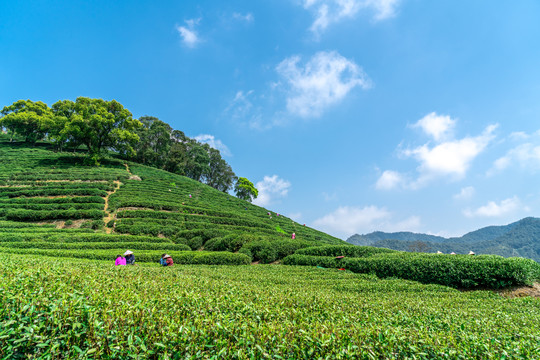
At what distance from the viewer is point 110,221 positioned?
22.6 metres

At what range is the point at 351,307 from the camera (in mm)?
5438

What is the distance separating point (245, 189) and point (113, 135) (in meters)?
40.5

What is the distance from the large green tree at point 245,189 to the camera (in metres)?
75.9

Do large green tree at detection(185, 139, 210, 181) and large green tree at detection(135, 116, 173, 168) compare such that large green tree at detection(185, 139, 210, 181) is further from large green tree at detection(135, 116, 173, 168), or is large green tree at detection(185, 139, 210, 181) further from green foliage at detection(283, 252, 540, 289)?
green foliage at detection(283, 252, 540, 289)

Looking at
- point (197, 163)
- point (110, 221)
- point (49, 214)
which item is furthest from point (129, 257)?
point (197, 163)

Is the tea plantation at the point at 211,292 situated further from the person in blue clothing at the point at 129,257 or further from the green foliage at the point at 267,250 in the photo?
the person in blue clothing at the point at 129,257

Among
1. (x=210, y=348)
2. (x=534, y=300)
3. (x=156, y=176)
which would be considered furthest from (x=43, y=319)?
(x=156, y=176)

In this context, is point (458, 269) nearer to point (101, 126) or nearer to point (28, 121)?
point (101, 126)

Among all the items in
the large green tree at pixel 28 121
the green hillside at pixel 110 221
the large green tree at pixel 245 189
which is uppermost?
the large green tree at pixel 28 121

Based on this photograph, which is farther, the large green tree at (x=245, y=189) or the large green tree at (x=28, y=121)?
the large green tree at (x=245, y=189)

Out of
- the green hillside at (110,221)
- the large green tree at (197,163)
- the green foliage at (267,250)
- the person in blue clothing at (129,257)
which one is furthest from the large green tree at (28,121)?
the green foliage at (267,250)

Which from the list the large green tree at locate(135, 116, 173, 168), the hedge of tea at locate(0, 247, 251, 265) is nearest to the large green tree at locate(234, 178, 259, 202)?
the large green tree at locate(135, 116, 173, 168)

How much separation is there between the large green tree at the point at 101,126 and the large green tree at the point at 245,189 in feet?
117

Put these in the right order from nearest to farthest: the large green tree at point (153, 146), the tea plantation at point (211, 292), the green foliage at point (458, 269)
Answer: the tea plantation at point (211, 292)
the green foliage at point (458, 269)
the large green tree at point (153, 146)
